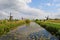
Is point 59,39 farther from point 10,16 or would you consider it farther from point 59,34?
point 10,16

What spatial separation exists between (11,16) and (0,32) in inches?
1527

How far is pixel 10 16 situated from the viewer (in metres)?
61.4

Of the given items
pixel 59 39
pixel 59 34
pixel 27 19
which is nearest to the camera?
pixel 59 39

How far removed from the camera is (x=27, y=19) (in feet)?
269

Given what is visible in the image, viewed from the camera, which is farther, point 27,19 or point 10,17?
point 27,19

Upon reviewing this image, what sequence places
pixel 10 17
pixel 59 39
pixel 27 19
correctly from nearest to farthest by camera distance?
1. pixel 59 39
2. pixel 10 17
3. pixel 27 19

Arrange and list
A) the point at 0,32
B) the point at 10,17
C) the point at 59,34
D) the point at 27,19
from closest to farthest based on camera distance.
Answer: the point at 59,34 → the point at 0,32 → the point at 10,17 → the point at 27,19

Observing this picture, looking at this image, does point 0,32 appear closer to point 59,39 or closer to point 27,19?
point 59,39

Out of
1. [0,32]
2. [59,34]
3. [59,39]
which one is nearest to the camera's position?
[59,39]

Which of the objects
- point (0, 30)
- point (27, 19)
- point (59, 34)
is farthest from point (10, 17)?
point (59, 34)

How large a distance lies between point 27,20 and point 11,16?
821 inches

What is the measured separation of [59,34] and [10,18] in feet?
142

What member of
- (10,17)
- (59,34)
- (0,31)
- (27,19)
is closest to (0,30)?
(0,31)

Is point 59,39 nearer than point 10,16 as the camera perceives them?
Yes
